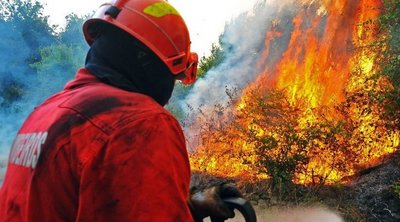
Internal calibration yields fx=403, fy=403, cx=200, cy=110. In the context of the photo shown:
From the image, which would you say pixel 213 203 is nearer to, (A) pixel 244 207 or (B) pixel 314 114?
(A) pixel 244 207

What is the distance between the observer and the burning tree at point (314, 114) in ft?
26.2

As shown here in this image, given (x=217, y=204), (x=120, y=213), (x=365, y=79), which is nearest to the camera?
(x=120, y=213)

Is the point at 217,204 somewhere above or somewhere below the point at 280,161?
above

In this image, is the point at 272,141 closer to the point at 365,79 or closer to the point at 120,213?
the point at 365,79

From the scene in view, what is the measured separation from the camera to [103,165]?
1.28 metres

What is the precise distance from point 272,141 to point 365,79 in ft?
8.49

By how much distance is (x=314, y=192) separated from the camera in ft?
25.5

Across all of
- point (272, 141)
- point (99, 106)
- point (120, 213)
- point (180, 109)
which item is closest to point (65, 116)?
point (99, 106)

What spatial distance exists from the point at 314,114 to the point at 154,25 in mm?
7644

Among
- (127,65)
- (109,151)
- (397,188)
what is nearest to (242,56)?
(397,188)

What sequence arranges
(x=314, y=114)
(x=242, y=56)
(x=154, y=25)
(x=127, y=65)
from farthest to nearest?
(x=242, y=56), (x=314, y=114), (x=154, y=25), (x=127, y=65)

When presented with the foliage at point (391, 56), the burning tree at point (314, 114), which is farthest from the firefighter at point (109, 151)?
the foliage at point (391, 56)

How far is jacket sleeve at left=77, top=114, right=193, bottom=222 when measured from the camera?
1.26 metres

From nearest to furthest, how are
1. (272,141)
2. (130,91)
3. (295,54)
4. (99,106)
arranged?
(99,106) → (130,91) → (272,141) → (295,54)
